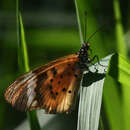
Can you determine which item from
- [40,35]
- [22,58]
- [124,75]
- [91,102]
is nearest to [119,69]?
[124,75]

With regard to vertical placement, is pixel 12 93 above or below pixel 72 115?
above

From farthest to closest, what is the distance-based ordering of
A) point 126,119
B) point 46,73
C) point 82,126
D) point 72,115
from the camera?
1. point 72,115
2. point 46,73
3. point 126,119
4. point 82,126

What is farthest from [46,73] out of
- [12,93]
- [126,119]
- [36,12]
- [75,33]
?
[36,12]

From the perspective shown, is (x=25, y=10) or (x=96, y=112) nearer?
(x=96, y=112)

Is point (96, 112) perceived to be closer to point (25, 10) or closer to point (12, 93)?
point (12, 93)

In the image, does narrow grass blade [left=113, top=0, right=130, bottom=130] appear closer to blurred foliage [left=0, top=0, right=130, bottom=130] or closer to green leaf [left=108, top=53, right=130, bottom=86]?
green leaf [left=108, top=53, right=130, bottom=86]

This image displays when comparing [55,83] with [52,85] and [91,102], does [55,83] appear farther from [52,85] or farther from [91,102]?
[91,102]

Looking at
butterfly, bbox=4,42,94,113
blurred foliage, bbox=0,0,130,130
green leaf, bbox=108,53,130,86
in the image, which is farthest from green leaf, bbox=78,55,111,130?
blurred foliage, bbox=0,0,130,130
